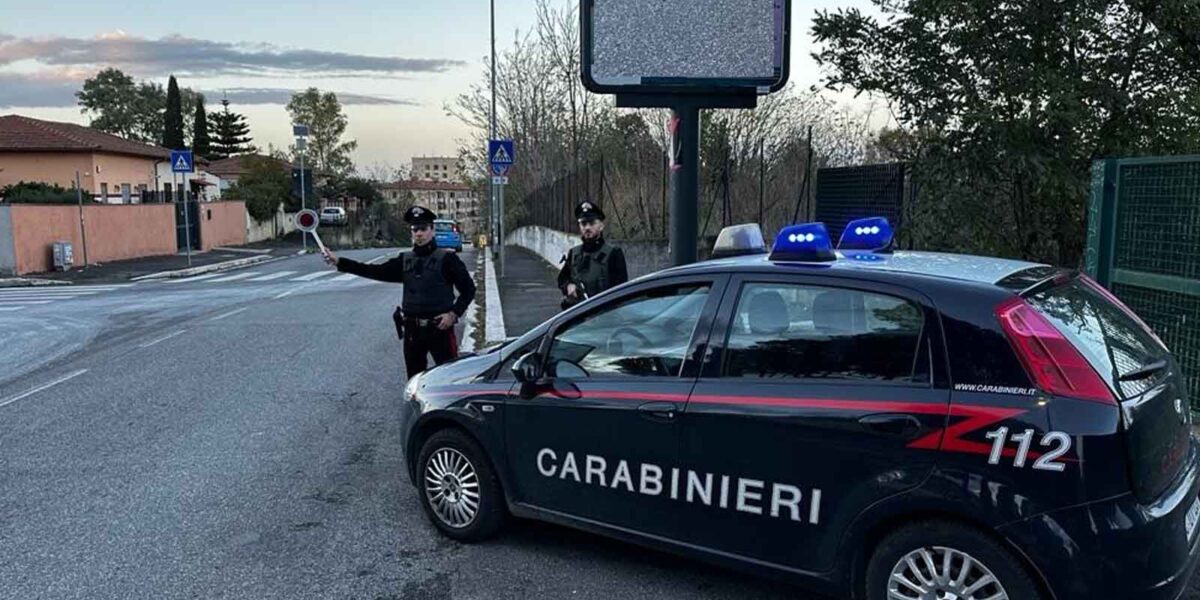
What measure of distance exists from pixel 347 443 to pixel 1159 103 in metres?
6.77

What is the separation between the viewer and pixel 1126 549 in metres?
2.75

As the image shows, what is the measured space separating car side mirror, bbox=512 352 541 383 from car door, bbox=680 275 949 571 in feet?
2.77

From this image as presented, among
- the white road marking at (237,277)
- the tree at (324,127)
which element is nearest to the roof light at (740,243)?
the white road marking at (237,277)

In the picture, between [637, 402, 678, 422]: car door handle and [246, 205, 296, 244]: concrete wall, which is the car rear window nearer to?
[637, 402, 678, 422]: car door handle

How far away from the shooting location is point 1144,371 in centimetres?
309

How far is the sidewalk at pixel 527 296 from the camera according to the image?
39.4ft

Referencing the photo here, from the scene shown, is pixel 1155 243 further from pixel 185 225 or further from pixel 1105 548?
pixel 185 225

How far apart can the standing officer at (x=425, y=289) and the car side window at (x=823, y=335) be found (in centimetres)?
322

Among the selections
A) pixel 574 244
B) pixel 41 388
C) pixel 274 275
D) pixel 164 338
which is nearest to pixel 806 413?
pixel 41 388

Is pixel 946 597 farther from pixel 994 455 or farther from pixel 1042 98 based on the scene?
pixel 1042 98

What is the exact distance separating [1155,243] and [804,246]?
3497mm

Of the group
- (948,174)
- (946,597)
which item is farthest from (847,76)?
(946,597)

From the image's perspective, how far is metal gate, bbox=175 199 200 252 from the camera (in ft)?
113

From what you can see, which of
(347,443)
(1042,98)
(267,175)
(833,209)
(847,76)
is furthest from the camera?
(267,175)
